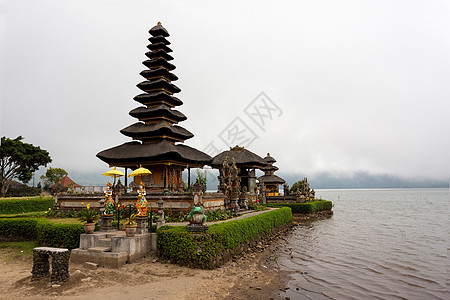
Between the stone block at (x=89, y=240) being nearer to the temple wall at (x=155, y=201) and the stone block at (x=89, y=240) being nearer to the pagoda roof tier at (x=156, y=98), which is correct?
the temple wall at (x=155, y=201)

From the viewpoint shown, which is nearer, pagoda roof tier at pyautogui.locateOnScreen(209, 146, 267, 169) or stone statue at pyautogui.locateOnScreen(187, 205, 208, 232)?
stone statue at pyautogui.locateOnScreen(187, 205, 208, 232)

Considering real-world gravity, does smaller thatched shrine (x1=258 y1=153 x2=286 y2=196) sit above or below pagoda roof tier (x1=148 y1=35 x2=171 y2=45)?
below

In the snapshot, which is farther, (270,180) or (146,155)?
(270,180)

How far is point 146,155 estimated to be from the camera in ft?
77.9

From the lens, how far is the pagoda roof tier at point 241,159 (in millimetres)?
37456

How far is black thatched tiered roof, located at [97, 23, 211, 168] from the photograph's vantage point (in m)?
24.2

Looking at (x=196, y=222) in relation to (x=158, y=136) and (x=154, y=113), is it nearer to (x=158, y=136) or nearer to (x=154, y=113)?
(x=158, y=136)

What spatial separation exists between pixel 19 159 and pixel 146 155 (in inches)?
1247

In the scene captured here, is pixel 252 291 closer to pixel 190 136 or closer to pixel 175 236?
pixel 175 236

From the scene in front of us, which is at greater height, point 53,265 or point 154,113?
point 154,113

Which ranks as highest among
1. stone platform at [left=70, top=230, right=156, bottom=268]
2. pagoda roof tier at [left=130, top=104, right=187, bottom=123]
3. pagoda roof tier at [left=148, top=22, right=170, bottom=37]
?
pagoda roof tier at [left=148, top=22, right=170, bottom=37]

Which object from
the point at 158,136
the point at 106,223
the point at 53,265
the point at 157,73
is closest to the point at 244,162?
the point at 158,136

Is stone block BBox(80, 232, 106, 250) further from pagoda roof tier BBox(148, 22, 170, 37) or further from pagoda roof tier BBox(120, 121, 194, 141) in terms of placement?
pagoda roof tier BBox(148, 22, 170, 37)

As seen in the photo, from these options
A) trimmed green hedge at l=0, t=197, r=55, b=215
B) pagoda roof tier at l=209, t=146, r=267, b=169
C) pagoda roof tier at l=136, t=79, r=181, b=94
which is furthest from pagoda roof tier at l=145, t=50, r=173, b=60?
trimmed green hedge at l=0, t=197, r=55, b=215
